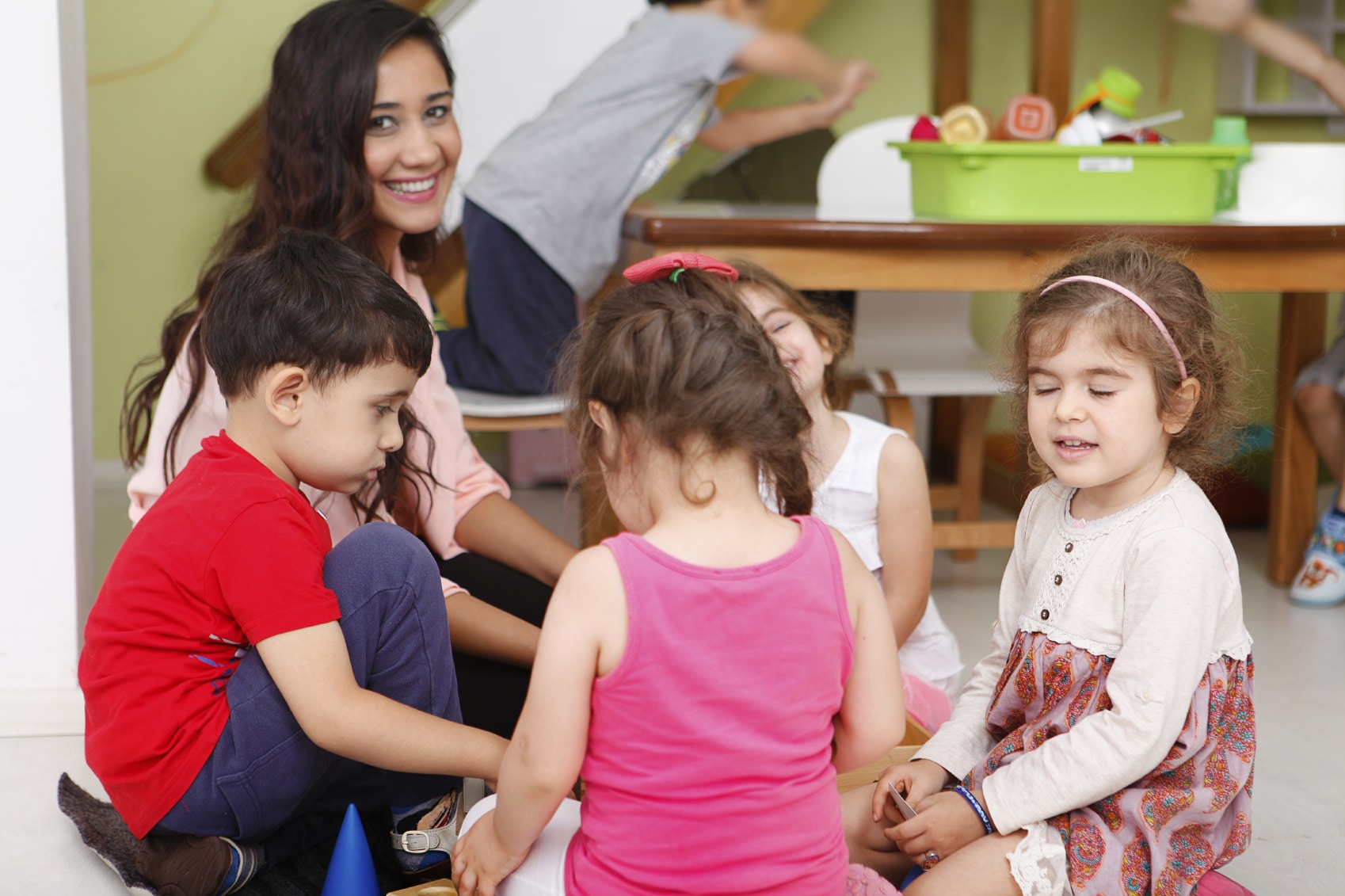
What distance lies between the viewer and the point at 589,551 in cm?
86

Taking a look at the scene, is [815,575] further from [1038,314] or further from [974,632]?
[974,632]

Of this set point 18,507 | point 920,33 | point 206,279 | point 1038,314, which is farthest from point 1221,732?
point 920,33

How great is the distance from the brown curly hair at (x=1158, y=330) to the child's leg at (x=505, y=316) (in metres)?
1.11

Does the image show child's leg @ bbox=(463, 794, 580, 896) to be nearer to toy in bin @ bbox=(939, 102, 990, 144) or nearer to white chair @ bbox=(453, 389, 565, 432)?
white chair @ bbox=(453, 389, 565, 432)

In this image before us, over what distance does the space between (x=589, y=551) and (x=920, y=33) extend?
9.06 feet

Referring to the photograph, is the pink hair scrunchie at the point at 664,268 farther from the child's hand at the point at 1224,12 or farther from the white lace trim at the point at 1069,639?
the child's hand at the point at 1224,12

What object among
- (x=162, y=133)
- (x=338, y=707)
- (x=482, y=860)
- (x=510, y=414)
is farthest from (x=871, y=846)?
(x=162, y=133)

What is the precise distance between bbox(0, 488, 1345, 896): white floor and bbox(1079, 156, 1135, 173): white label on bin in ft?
2.49

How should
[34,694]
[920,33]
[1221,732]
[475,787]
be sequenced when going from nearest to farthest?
[1221,732] → [475,787] → [34,694] → [920,33]

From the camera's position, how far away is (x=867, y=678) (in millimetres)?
946

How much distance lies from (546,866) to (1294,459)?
1.91 m

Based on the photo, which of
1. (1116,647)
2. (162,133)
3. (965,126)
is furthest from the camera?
(162,133)

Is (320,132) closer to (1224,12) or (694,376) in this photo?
(694,376)

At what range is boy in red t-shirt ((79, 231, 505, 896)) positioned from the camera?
3.43 ft
